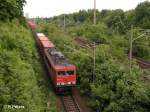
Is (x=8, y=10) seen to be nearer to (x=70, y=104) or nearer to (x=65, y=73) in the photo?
(x=65, y=73)

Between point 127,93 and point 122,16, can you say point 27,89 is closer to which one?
point 127,93

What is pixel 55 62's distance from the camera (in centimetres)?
2619

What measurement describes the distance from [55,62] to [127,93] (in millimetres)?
8634

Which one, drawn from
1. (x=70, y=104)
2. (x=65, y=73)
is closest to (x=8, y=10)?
(x=65, y=73)

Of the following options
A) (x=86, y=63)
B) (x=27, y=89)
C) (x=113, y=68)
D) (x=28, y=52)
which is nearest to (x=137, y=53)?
(x=86, y=63)

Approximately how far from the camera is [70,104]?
2430cm

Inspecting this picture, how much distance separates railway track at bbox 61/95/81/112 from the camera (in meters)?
23.4

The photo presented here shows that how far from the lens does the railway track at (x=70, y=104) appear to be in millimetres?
23359

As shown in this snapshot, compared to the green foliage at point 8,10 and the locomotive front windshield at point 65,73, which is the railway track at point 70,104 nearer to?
the locomotive front windshield at point 65,73

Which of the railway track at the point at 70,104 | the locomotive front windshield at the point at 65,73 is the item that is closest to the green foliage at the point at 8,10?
the locomotive front windshield at the point at 65,73

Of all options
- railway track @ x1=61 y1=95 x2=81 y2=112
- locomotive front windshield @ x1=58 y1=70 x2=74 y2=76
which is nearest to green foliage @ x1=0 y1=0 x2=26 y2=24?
locomotive front windshield @ x1=58 y1=70 x2=74 y2=76

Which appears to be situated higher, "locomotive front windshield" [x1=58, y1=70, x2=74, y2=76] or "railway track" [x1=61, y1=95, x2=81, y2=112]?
"locomotive front windshield" [x1=58, y1=70, x2=74, y2=76]

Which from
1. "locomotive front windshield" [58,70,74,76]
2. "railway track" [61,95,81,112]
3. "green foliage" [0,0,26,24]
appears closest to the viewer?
"railway track" [61,95,81,112]

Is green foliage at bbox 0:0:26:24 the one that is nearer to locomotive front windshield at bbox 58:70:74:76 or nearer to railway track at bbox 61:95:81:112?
locomotive front windshield at bbox 58:70:74:76
